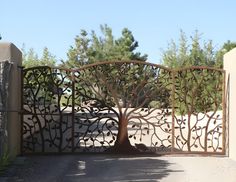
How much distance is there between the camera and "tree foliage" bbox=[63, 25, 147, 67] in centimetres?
4347

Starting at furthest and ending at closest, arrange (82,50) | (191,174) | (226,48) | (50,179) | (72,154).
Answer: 1. (82,50)
2. (226,48)
3. (72,154)
4. (191,174)
5. (50,179)

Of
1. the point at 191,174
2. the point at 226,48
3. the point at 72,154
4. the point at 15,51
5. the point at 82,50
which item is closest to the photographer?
the point at 191,174

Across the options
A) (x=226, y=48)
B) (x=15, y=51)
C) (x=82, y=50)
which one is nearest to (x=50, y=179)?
(x=15, y=51)

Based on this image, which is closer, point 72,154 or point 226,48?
point 72,154

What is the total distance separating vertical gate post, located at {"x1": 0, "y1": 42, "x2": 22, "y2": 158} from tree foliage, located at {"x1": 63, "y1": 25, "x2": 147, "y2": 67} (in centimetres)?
3184

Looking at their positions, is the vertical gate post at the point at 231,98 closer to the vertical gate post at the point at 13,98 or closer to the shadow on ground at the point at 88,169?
the shadow on ground at the point at 88,169

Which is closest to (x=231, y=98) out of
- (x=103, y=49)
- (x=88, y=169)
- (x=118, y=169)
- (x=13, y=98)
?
(x=118, y=169)

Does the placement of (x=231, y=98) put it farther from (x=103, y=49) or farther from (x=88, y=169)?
(x=103, y=49)

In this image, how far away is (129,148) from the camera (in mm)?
10781

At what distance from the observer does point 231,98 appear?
10359 mm

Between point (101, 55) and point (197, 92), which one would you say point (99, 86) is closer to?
point (197, 92)

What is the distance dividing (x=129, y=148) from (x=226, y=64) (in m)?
3.19

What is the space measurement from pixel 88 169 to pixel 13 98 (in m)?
2.36

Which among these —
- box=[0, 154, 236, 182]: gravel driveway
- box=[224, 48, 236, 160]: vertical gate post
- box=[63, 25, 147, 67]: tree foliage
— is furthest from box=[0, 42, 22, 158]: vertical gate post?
box=[63, 25, 147, 67]: tree foliage
